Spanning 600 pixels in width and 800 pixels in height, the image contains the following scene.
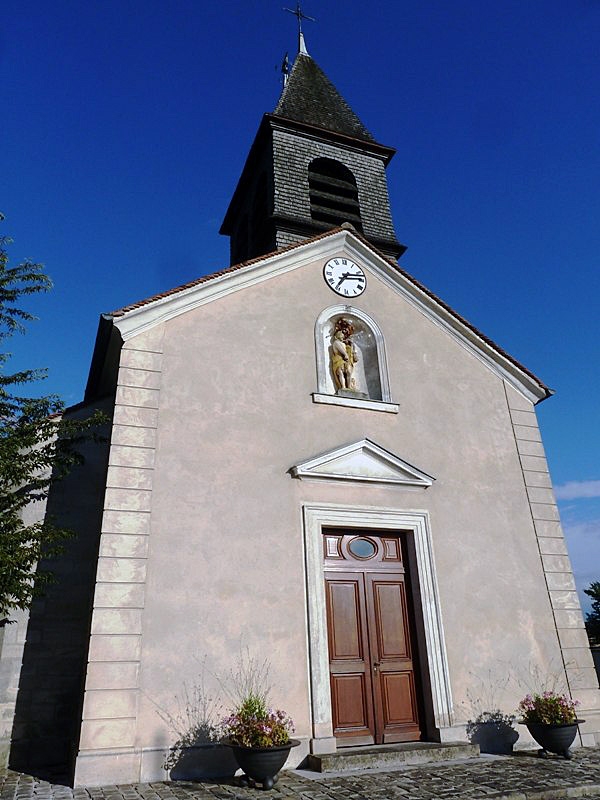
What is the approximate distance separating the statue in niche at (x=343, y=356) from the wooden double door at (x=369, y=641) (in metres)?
2.43

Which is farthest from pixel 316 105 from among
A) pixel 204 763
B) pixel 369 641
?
pixel 204 763

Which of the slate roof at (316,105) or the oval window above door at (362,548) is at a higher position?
the slate roof at (316,105)

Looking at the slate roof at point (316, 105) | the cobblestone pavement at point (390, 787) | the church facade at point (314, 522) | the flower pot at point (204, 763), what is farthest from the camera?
the slate roof at point (316, 105)

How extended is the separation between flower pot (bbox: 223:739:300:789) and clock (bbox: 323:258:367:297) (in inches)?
272

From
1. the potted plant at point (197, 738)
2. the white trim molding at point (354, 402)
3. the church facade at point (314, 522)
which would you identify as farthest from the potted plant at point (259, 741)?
the white trim molding at point (354, 402)

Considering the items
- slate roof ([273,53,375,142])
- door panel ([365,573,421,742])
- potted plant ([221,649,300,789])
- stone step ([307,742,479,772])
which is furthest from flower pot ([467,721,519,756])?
slate roof ([273,53,375,142])

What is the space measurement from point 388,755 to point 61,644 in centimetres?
446

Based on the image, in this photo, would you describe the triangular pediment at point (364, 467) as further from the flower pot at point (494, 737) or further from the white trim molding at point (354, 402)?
the flower pot at point (494, 737)

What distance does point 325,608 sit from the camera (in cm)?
768

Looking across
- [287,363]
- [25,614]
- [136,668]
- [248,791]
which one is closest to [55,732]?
[25,614]

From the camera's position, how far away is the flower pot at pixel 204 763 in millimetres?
6336

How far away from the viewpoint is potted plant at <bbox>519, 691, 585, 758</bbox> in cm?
730

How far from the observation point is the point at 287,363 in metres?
9.12

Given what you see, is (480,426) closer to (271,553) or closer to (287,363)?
(287,363)
